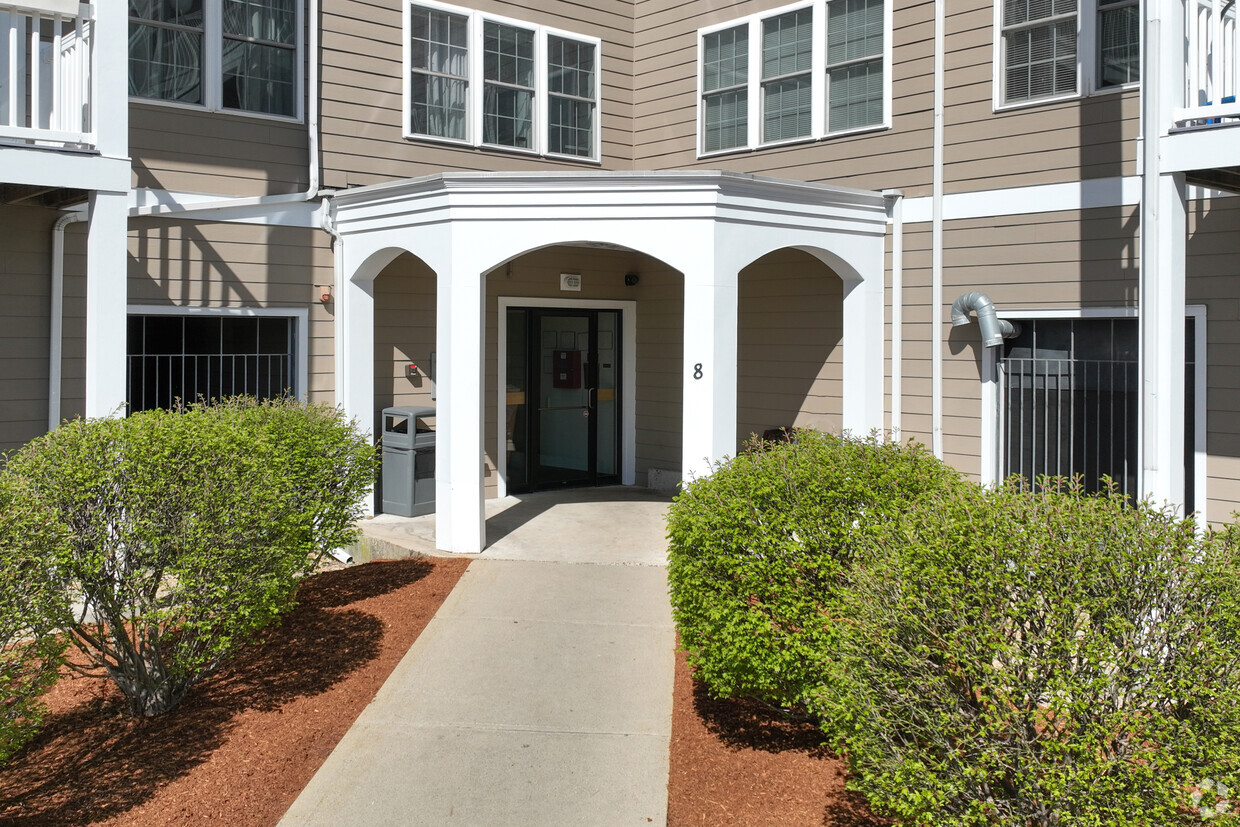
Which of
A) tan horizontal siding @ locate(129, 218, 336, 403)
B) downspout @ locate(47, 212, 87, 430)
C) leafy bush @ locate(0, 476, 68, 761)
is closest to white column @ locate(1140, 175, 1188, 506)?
leafy bush @ locate(0, 476, 68, 761)

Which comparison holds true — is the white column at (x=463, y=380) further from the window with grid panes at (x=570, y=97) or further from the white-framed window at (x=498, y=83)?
the window with grid panes at (x=570, y=97)

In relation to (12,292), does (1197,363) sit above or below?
below

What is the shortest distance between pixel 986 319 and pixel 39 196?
7.44 m

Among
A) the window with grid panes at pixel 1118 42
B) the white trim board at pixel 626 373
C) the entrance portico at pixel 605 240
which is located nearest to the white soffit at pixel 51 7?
the entrance portico at pixel 605 240

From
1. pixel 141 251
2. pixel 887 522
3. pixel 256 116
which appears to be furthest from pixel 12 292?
pixel 887 522

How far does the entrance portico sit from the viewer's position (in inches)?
325

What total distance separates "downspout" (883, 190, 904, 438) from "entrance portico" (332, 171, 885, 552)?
454 millimetres

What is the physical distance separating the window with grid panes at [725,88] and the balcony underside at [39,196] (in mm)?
6202

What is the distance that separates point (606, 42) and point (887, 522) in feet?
28.7

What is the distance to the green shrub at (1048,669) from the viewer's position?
10.9 ft

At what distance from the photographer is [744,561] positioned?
16.8 ft

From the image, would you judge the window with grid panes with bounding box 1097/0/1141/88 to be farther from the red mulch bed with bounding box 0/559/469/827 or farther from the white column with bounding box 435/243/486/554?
the red mulch bed with bounding box 0/559/469/827

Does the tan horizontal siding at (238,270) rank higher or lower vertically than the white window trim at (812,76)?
lower

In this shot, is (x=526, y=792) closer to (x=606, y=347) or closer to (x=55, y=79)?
(x=55, y=79)
